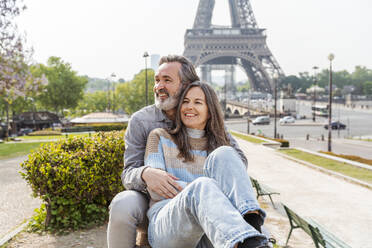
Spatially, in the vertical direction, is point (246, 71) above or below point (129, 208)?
above

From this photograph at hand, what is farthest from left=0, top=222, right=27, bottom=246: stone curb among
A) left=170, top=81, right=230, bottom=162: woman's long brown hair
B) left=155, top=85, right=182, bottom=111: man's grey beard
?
left=170, top=81, right=230, bottom=162: woman's long brown hair

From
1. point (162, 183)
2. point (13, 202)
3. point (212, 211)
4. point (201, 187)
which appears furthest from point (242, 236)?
point (13, 202)

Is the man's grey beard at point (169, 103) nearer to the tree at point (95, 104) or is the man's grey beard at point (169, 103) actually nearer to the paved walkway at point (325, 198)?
the paved walkway at point (325, 198)

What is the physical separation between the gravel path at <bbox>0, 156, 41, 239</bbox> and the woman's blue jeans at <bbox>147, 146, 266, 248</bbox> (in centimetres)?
423

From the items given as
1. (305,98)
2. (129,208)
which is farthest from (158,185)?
(305,98)

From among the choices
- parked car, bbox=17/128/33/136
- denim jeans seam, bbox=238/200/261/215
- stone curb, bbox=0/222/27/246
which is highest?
denim jeans seam, bbox=238/200/261/215

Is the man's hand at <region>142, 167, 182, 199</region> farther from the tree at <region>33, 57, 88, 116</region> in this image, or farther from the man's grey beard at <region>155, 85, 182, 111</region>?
the tree at <region>33, 57, 88, 116</region>

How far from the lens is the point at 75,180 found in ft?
15.6

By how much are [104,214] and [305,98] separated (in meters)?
87.4

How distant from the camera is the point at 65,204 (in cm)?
489

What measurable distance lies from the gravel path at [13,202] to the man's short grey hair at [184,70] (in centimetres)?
415

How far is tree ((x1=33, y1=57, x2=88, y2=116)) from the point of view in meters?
48.5

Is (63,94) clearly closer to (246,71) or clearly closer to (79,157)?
(246,71)

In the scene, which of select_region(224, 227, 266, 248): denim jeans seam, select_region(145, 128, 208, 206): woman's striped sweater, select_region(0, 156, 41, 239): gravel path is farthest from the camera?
select_region(0, 156, 41, 239): gravel path
